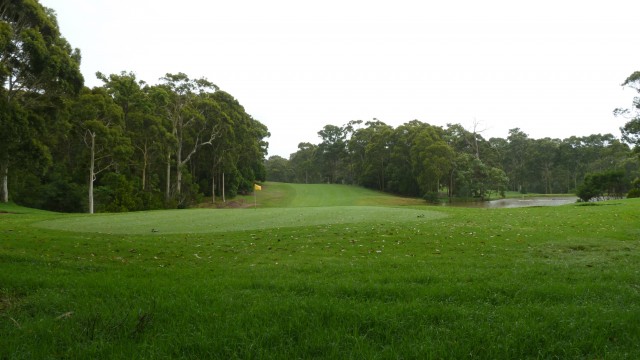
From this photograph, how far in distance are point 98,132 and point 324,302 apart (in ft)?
113

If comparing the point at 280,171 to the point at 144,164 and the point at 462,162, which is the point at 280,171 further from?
the point at 144,164

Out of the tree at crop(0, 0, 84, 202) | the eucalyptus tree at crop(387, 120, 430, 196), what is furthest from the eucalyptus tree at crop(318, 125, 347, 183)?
the tree at crop(0, 0, 84, 202)

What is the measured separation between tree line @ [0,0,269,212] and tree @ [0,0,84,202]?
0.05 metres

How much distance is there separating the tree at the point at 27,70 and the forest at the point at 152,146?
6cm

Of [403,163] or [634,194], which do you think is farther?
[403,163]

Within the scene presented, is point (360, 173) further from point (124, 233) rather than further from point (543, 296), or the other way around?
point (543, 296)

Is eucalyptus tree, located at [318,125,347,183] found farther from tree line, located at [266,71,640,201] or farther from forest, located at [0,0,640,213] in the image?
forest, located at [0,0,640,213]

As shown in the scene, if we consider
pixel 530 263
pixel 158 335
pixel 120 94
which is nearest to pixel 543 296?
pixel 530 263

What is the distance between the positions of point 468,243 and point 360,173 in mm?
77964

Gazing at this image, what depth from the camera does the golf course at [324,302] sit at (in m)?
3.77

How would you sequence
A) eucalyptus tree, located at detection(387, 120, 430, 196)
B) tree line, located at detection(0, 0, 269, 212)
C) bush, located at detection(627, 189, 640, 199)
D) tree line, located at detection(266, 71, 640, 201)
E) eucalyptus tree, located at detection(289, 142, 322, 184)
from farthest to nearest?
eucalyptus tree, located at detection(289, 142, 322, 184) → eucalyptus tree, located at detection(387, 120, 430, 196) → tree line, located at detection(266, 71, 640, 201) → bush, located at detection(627, 189, 640, 199) → tree line, located at detection(0, 0, 269, 212)

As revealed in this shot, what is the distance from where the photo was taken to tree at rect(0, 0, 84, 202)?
1969 cm

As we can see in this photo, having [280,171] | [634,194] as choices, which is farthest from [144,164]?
[280,171]

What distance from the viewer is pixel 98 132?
3316 centimetres
